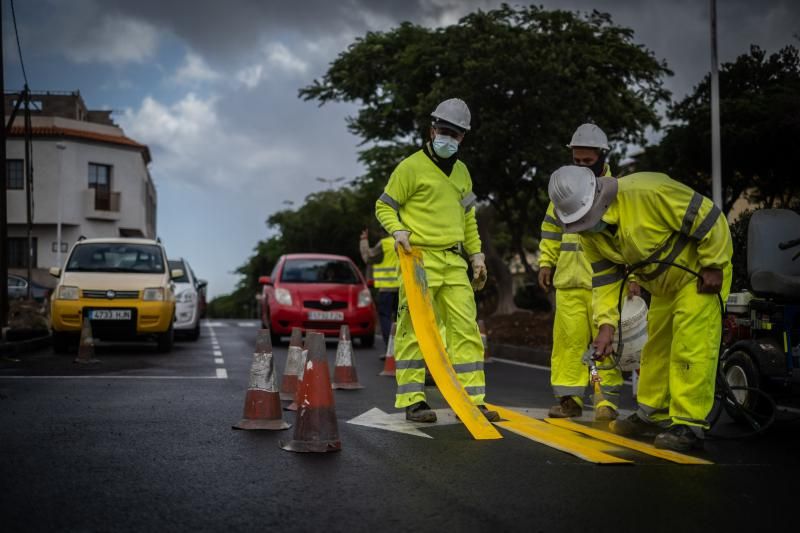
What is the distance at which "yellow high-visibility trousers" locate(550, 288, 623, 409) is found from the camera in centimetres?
774

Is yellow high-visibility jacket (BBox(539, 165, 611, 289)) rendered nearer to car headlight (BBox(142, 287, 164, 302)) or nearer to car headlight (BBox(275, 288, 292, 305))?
car headlight (BBox(142, 287, 164, 302))

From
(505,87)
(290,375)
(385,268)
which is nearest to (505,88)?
(505,87)

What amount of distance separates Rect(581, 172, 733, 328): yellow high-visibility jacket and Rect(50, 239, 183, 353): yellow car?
10.5 metres

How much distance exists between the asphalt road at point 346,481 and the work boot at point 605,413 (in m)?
1.10

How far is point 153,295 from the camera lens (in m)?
15.8

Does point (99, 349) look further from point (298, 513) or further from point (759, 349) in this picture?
point (298, 513)

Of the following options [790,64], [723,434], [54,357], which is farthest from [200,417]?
[790,64]

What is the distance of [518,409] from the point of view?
8.37 metres

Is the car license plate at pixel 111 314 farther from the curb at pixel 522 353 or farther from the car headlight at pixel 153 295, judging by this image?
the curb at pixel 522 353

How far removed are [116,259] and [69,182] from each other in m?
42.7

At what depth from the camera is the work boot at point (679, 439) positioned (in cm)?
600

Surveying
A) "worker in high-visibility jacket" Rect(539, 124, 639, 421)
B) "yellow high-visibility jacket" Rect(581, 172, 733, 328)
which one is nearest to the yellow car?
"worker in high-visibility jacket" Rect(539, 124, 639, 421)

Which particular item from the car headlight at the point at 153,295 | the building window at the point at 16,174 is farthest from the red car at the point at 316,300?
the building window at the point at 16,174

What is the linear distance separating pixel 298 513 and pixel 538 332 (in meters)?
16.5
